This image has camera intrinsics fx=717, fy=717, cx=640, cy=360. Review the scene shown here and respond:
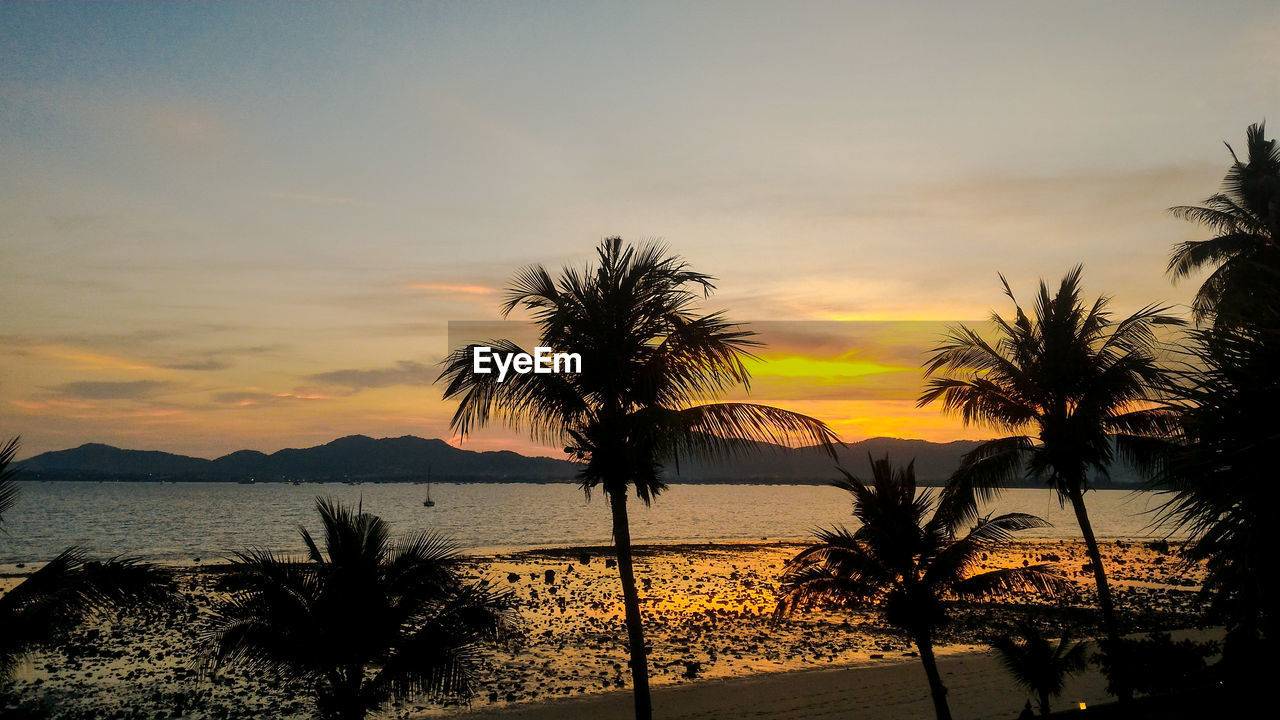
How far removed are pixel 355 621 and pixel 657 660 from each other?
693 inches

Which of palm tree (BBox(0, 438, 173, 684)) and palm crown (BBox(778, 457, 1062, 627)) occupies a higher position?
palm tree (BBox(0, 438, 173, 684))

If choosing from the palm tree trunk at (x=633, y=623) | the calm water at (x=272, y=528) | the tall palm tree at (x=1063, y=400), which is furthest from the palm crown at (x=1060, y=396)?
the calm water at (x=272, y=528)

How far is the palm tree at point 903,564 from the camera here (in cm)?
1306

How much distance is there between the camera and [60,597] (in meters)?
7.34

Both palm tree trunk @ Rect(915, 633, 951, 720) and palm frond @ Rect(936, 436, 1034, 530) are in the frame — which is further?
palm frond @ Rect(936, 436, 1034, 530)

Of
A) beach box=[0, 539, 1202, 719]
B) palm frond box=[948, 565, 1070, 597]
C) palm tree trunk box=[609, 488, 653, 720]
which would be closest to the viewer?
palm tree trunk box=[609, 488, 653, 720]

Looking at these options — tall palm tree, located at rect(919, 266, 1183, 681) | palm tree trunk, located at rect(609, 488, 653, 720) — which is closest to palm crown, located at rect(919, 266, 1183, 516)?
tall palm tree, located at rect(919, 266, 1183, 681)

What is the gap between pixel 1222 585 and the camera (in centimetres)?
828

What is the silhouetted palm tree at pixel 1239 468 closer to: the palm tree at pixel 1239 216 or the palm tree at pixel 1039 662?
the palm tree at pixel 1039 662

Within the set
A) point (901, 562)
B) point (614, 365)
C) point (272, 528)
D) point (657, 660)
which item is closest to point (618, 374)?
point (614, 365)

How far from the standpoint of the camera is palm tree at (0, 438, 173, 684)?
23.6 feet

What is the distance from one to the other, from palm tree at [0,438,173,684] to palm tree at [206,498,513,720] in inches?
40.7

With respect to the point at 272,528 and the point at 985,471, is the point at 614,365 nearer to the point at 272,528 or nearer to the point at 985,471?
the point at 985,471

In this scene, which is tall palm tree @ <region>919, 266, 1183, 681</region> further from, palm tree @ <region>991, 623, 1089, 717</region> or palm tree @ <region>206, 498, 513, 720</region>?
palm tree @ <region>206, 498, 513, 720</region>
